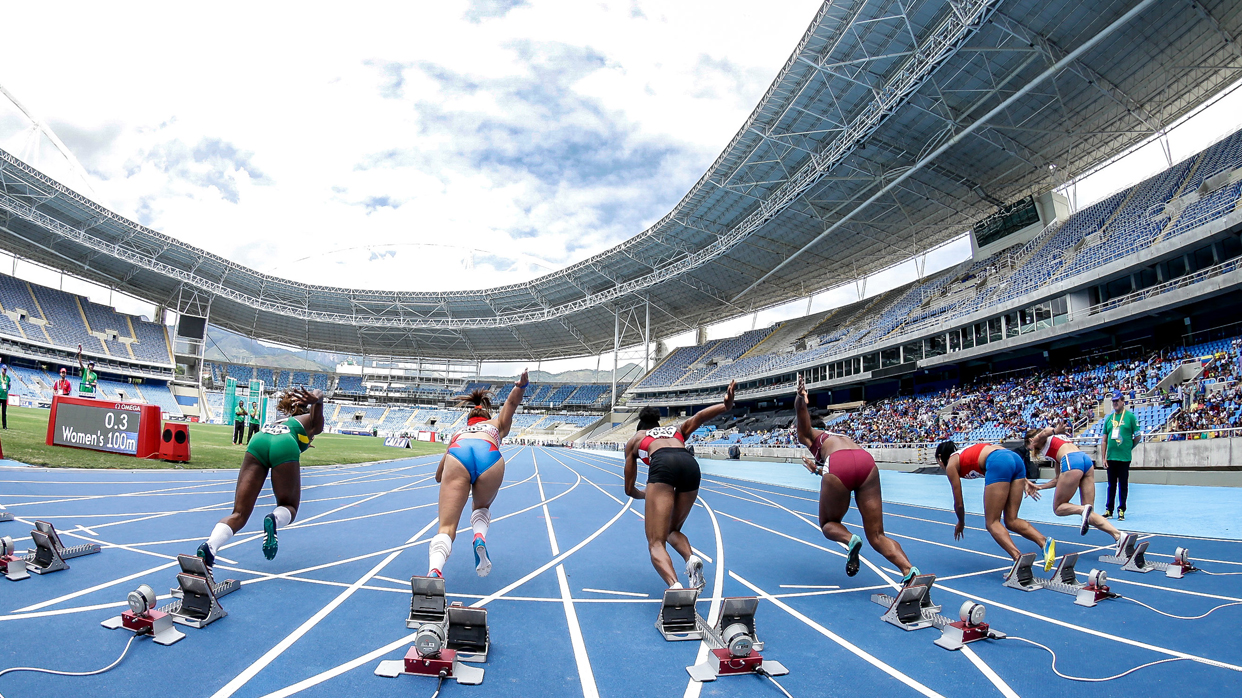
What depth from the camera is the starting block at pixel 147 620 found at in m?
2.86

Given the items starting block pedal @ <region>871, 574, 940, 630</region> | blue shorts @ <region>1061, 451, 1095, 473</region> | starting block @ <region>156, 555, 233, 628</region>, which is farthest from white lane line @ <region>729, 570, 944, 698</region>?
blue shorts @ <region>1061, 451, 1095, 473</region>

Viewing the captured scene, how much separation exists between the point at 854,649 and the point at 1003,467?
9.96 ft

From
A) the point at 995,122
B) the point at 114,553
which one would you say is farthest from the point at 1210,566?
the point at 995,122

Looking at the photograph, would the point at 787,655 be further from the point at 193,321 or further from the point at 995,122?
the point at 193,321

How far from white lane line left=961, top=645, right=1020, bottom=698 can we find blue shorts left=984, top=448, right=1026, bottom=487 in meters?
2.41

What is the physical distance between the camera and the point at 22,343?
39.3 metres

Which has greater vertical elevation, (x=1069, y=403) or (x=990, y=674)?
(x=1069, y=403)

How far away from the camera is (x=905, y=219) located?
107ft

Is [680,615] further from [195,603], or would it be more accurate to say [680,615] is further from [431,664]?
[195,603]

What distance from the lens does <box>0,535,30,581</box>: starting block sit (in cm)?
363

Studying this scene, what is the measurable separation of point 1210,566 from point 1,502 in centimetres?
1297

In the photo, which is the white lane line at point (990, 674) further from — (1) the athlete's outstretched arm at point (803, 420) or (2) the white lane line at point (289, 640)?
(2) the white lane line at point (289, 640)

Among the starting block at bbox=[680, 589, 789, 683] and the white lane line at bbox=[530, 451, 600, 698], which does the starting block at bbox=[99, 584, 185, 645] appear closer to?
the white lane line at bbox=[530, 451, 600, 698]

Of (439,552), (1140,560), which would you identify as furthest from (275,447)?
(1140,560)
